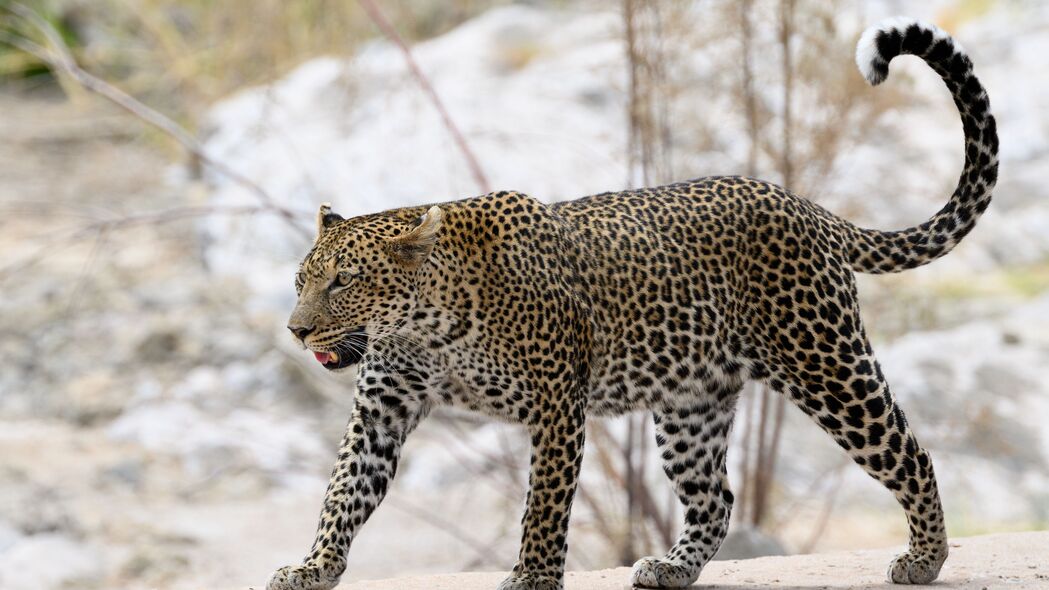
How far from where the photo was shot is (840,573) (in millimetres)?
6762

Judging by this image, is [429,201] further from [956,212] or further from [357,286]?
[357,286]

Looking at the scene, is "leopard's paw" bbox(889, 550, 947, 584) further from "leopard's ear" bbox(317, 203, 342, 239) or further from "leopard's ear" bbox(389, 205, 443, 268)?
"leopard's ear" bbox(317, 203, 342, 239)

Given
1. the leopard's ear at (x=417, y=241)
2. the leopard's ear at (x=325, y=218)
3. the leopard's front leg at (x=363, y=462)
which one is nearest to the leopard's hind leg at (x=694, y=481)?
the leopard's front leg at (x=363, y=462)

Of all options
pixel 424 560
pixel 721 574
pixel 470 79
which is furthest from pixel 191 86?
pixel 721 574

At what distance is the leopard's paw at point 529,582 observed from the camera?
567 centimetres

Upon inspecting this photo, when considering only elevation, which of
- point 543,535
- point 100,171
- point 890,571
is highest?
point 100,171

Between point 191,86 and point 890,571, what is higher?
point 191,86

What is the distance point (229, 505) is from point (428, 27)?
31.1ft

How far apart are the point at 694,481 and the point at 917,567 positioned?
101 centimetres

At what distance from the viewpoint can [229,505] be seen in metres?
13.9

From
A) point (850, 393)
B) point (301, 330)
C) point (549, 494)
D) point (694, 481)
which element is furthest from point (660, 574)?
point (301, 330)

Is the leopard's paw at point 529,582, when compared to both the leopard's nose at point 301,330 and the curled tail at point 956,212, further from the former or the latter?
the curled tail at point 956,212

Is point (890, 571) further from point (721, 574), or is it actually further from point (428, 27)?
point (428, 27)

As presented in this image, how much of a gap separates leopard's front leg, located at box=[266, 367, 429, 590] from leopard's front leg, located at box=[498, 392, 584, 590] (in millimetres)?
545
